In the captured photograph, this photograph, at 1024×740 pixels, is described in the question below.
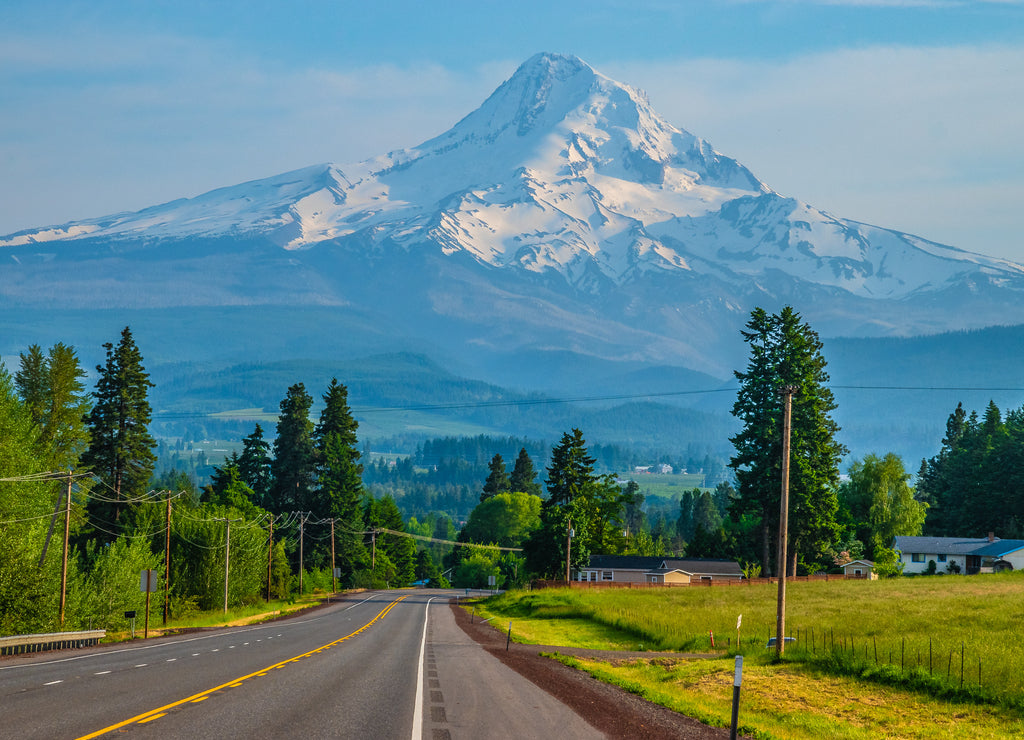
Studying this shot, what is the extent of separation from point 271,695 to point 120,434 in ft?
208

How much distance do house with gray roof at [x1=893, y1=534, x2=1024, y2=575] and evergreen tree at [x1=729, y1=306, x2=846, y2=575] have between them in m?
28.4

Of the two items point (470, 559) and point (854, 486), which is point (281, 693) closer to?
point (854, 486)

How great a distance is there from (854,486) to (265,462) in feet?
236

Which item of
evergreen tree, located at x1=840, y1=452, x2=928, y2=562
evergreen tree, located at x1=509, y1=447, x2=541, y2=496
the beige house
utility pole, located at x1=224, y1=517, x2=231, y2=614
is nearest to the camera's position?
utility pole, located at x1=224, y1=517, x2=231, y2=614

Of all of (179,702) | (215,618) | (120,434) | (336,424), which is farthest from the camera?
(336,424)

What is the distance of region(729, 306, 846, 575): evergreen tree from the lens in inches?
3433

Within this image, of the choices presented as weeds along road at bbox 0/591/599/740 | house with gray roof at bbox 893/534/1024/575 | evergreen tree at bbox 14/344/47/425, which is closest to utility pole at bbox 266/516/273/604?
evergreen tree at bbox 14/344/47/425

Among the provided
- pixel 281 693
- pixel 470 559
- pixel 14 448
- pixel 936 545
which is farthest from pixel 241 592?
pixel 470 559

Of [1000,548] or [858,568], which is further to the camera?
[858,568]

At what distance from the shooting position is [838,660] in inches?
1406

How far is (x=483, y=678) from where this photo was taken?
32562 mm

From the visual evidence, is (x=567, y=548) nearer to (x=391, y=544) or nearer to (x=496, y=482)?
(x=391, y=544)

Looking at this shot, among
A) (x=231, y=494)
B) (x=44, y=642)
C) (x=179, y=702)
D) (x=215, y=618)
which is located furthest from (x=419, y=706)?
(x=231, y=494)

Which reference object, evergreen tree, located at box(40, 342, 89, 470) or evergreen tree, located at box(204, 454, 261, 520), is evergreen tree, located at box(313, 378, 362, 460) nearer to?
evergreen tree, located at box(204, 454, 261, 520)
